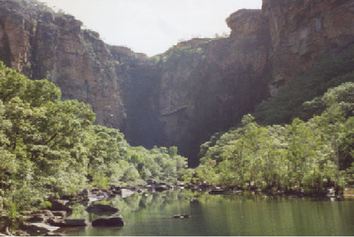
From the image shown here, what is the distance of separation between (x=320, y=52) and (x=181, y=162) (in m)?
54.9

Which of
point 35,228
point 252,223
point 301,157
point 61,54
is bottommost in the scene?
point 252,223

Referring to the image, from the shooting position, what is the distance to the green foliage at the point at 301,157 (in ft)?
109

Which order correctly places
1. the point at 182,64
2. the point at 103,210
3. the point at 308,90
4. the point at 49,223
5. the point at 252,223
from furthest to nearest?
the point at 182,64
the point at 308,90
the point at 103,210
the point at 49,223
the point at 252,223

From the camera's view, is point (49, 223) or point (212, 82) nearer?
point (49, 223)

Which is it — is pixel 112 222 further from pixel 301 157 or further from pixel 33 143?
pixel 301 157

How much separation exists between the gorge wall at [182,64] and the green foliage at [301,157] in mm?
49684

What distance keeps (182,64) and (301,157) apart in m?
116

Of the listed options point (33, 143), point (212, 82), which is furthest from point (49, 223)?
point (212, 82)

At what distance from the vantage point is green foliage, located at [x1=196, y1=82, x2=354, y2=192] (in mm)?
33250

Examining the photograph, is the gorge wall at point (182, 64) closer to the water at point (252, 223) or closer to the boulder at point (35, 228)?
the water at point (252, 223)

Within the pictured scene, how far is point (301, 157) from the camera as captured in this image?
36531 mm

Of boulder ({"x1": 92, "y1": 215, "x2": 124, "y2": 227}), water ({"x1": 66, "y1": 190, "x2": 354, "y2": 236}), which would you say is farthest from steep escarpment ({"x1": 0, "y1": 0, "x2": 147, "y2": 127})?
water ({"x1": 66, "y1": 190, "x2": 354, "y2": 236})

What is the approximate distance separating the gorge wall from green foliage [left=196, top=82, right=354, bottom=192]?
49.7m

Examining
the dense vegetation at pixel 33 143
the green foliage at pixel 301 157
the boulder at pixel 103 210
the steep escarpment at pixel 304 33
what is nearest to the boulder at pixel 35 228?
the dense vegetation at pixel 33 143
